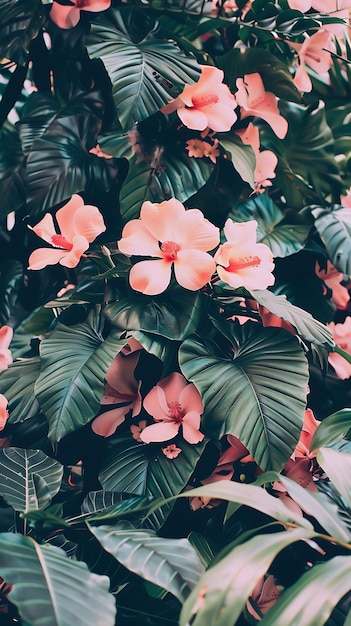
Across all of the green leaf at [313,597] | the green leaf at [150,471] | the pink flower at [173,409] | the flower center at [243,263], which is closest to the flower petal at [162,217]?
the flower center at [243,263]

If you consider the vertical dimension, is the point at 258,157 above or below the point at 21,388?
above

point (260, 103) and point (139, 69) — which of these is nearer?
point (139, 69)

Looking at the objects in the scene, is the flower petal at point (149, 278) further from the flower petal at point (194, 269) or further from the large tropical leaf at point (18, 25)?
the large tropical leaf at point (18, 25)

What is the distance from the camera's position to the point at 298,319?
37.6 inches

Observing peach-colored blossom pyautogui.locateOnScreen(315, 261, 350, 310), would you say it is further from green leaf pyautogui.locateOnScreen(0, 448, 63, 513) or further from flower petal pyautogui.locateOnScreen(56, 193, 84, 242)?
green leaf pyautogui.locateOnScreen(0, 448, 63, 513)

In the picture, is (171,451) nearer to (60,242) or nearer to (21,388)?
(21,388)

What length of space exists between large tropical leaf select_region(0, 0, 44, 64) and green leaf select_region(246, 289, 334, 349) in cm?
62

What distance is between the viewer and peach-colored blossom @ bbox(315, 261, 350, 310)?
1309 mm

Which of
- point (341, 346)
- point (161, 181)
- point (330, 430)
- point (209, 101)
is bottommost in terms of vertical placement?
point (341, 346)

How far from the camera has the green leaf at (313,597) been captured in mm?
604

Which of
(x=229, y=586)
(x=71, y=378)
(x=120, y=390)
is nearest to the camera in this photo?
(x=229, y=586)

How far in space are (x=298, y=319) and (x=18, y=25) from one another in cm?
73

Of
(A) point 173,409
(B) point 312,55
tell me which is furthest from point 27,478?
(B) point 312,55

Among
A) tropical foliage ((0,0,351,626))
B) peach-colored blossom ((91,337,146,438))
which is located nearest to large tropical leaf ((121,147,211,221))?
tropical foliage ((0,0,351,626))
